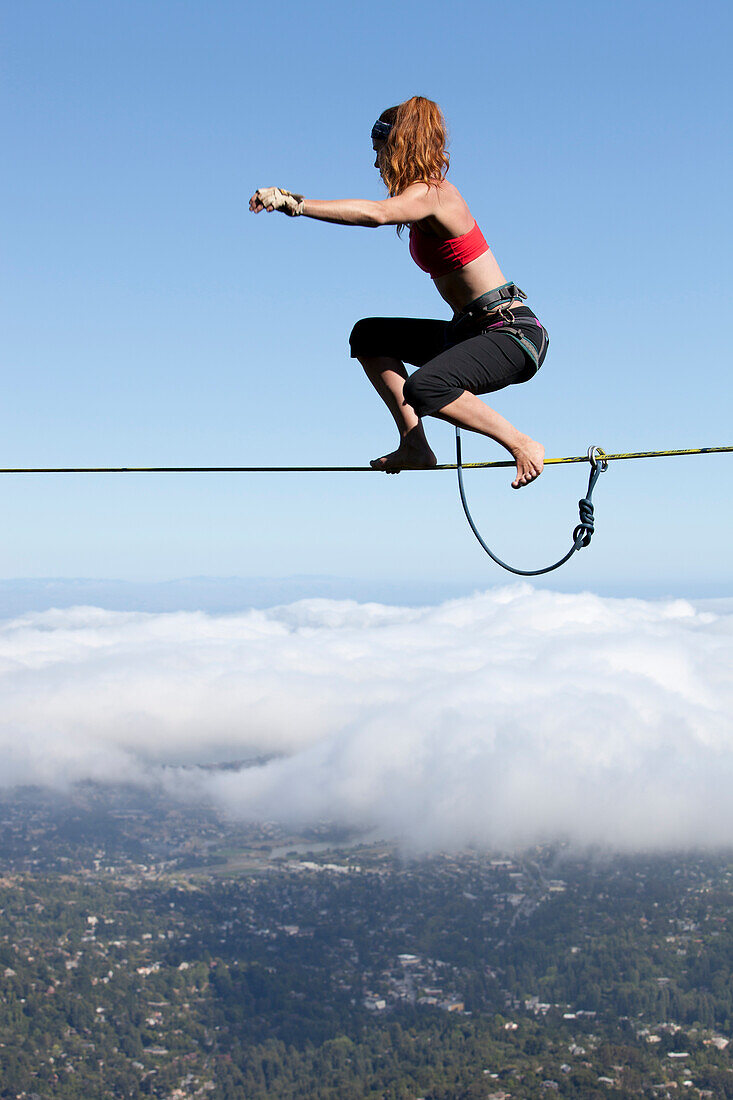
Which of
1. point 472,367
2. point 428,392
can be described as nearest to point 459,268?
point 472,367

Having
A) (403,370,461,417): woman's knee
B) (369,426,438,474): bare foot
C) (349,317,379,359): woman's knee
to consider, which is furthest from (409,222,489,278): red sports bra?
(369,426,438,474): bare foot

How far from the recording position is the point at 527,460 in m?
4.82

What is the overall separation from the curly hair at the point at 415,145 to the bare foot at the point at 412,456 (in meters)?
1.71

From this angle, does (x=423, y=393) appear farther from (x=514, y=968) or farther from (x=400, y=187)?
(x=514, y=968)

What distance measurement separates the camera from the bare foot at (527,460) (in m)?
4.82

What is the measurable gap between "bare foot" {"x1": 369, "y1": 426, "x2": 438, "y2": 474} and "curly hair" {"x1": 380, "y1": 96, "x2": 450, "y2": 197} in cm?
171

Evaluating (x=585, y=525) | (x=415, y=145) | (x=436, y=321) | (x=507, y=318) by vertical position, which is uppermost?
(x=415, y=145)

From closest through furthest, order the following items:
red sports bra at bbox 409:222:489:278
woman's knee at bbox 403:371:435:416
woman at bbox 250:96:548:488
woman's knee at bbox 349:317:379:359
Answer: woman at bbox 250:96:548:488, red sports bra at bbox 409:222:489:278, woman's knee at bbox 403:371:435:416, woman's knee at bbox 349:317:379:359

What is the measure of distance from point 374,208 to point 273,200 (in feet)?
1.75

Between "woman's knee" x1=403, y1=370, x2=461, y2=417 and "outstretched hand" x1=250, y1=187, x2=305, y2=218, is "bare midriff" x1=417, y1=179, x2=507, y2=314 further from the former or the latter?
"outstretched hand" x1=250, y1=187, x2=305, y2=218

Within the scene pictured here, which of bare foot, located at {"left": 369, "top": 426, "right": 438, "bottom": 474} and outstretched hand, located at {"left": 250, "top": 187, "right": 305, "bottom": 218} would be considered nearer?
outstretched hand, located at {"left": 250, "top": 187, "right": 305, "bottom": 218}

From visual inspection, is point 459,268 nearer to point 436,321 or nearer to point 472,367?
point 472,367

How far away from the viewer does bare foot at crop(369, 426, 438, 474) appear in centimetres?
567

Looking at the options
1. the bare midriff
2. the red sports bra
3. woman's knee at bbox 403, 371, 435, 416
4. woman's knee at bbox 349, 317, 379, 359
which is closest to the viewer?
the bare midriff
